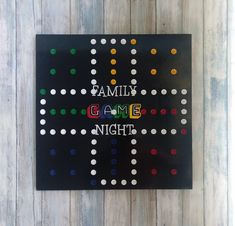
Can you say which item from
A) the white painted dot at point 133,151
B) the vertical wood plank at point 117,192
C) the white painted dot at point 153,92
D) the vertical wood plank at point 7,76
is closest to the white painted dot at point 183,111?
the white painted dot at point 153,92

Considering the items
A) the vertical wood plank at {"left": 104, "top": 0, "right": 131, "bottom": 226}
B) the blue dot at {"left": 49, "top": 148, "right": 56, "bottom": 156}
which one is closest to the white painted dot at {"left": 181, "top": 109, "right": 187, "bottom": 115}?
the vertical wood plank at {"left": 104, "top": 0, "right": 131, "bottom": 226}

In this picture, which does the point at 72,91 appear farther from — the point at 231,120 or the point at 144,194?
the point at 231,120

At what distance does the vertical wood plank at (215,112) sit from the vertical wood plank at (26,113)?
687 millimetres

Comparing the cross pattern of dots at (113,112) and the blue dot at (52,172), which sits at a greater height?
the cross pattern of dots at (113,112)

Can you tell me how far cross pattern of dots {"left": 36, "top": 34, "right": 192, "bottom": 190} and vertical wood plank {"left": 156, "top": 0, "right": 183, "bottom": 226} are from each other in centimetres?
4

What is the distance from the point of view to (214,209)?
1.19 metres

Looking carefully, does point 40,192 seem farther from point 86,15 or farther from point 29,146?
point 86,15

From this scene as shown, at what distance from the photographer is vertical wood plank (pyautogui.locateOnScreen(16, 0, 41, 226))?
1193 mm

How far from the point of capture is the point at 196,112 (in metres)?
1.19

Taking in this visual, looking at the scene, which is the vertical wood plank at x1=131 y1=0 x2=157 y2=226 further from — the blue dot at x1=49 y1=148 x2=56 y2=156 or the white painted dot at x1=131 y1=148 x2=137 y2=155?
the blue dot at x1=49 y1=148 x2=56 y2=156

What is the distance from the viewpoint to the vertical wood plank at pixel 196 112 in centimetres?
119

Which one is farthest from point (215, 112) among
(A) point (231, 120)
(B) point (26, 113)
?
(B) point (26, 113)

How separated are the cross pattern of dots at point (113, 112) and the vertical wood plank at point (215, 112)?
83 millimetres

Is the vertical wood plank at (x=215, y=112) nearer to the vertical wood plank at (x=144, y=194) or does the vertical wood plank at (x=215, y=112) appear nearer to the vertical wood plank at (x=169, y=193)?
the vertical wood plank at (x=169, y=193)
